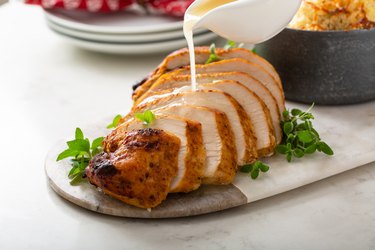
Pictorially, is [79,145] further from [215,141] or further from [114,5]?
[114,5]

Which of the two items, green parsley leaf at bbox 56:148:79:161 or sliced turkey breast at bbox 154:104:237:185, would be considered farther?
green parsley leaf at bbox 56:148:79:161

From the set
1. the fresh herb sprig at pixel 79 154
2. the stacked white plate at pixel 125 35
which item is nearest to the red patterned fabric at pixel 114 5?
the stacked white plate at pixel 125 35

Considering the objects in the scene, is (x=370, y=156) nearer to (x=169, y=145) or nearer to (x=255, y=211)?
(x=255, y=211)

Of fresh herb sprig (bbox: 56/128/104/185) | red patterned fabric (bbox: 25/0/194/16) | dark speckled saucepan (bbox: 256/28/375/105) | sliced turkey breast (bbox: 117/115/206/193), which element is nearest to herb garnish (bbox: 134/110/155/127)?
sliced turkey breast (bbox: 117/115/206/193)

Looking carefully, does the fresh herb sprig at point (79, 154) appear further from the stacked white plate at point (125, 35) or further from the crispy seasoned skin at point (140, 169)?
the stacked white plate at point (125, 35)

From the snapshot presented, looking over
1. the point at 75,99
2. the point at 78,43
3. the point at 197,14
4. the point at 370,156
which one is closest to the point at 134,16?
the point at 78,43

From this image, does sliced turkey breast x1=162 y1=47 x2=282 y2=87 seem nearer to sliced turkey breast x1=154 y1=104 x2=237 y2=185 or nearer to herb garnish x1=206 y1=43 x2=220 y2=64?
herb garnish x1=206 y1=43 x2=220 y2=64
